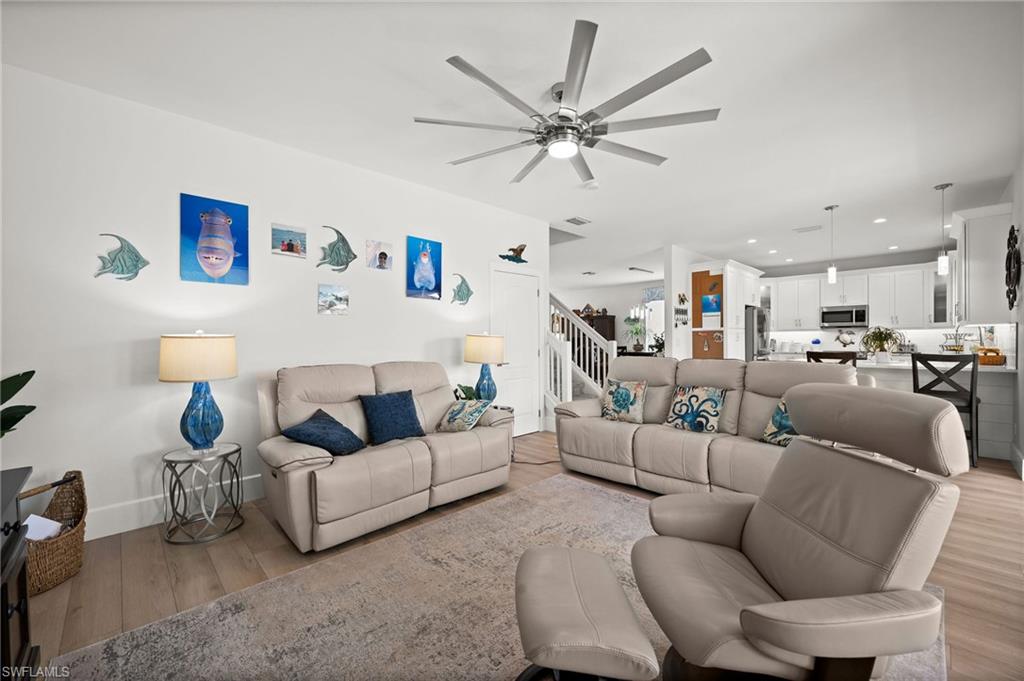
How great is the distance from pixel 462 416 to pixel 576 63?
248cm

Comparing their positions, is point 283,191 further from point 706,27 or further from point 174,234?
point 706,27

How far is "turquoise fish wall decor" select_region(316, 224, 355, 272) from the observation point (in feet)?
11.9

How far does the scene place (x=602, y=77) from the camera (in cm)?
248

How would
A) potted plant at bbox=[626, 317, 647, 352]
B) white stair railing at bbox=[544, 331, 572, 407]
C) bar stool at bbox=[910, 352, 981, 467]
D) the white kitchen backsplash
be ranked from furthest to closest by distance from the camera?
potted plant at bbox=[626, 317, 647, 352] → the white kitchen backsplash → white stair railing at bbox=[544, 331, 572, 407] → bar stool at bbox=[910, 352, 981, 467]

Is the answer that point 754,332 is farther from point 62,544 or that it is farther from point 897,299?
point 62,544

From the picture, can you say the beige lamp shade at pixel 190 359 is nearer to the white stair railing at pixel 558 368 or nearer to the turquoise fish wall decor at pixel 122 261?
the turquoise fish wall decor at pixel 122 261

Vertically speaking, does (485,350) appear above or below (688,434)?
above

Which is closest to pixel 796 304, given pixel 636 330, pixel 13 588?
pixel 636 330

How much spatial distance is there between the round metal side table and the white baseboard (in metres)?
0.07

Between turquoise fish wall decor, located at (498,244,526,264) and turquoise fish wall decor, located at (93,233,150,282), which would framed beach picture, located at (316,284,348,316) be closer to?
turquoise fish wall decor, located at (93,233,150,282)

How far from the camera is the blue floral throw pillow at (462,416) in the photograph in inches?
136

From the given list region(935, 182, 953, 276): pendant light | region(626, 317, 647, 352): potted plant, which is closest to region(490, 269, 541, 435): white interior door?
region(935, 182, 953, 276): pendant light

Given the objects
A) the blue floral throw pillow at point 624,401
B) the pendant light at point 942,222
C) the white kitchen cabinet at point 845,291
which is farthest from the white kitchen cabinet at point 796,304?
the blue floral throw pillow at point 624,401

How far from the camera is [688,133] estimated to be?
10.4 ft
